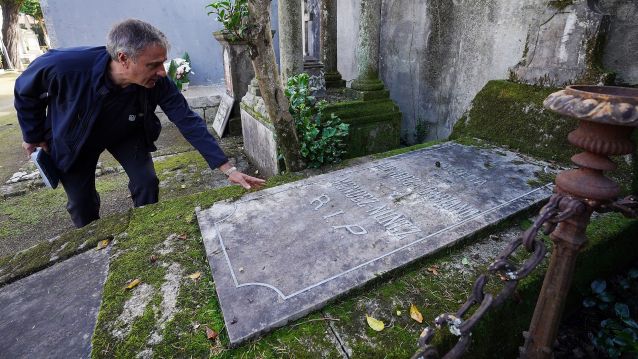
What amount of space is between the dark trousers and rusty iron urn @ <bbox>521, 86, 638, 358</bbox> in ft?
9.35

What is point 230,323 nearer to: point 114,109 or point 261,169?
point 114,109

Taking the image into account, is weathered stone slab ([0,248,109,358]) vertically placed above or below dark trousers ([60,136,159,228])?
below

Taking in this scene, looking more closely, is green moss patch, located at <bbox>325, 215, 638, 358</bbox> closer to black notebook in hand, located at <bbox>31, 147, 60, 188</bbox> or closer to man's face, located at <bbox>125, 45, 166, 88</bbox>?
man's face, located at <bbox>125, 45, 166, 88</bbox>

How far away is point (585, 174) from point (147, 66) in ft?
7.51

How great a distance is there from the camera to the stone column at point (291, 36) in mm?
4102

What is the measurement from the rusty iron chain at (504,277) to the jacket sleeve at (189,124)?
6.49 feet

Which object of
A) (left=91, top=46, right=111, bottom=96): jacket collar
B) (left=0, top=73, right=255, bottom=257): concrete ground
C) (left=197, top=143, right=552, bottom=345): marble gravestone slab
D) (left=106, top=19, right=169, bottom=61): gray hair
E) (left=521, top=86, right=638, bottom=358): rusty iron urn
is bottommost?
(left=0, top=73, right=255, bottom=257): concrete ground

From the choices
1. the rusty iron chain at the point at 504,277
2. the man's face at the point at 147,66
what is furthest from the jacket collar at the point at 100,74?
the rusty iron chain at the point at 504,277

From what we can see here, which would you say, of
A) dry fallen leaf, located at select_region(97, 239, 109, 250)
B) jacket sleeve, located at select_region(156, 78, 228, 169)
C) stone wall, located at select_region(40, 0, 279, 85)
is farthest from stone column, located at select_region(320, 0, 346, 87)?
stone wall, located at select_region(40, 0, 279, 85)

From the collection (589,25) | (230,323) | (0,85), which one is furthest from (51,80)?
(0,85)

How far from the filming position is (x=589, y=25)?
2.59 m

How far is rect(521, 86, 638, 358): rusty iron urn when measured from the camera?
93 centimetres

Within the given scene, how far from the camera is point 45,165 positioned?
2.49m

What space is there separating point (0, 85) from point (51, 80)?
54.0 ft
